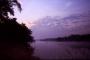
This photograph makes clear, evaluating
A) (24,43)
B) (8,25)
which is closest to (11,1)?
(8,25)

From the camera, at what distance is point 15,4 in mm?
21250

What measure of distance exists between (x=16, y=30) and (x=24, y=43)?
12.4 ft

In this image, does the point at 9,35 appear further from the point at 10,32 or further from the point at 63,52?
the point at 63,52

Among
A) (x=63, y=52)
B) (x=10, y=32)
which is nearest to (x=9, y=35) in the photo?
(x=10, y=32)

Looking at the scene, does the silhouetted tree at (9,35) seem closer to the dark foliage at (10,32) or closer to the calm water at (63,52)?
the dark foliage at (10,32)

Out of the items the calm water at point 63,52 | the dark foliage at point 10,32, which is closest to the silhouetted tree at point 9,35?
the dark foliage at point 10,32

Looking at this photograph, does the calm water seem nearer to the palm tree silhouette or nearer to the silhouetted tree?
the silhouetted tree

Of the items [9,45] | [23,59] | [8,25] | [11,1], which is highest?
[11,1]

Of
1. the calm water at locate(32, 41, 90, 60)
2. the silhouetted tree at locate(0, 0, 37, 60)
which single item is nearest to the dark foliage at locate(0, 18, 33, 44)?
the silhouetted tree at locate(0, 0, 37, 60)

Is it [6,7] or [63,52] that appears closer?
[6,7]

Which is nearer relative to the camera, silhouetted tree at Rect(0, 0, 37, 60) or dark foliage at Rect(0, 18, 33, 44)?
silhouetted tree at Rect(0, 0, 37, 60)

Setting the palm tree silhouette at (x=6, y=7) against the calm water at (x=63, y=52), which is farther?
the calm water at (x=63, y=52)

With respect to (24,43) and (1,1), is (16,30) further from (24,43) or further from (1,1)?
(1,1)

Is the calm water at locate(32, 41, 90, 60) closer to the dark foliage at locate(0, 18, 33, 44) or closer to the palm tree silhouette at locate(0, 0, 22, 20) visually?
the dark foliage at locate(0, 18, 33, 44)
